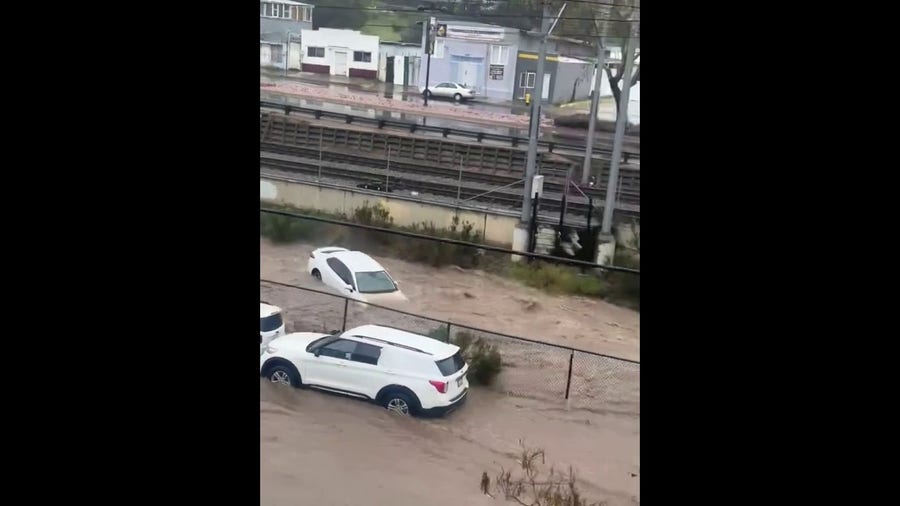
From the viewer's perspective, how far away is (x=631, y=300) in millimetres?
2885

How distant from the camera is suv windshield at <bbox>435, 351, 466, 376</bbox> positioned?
2727 millimetres

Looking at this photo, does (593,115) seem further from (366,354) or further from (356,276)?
(366,354)

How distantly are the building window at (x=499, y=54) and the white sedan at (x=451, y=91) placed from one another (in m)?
0.16

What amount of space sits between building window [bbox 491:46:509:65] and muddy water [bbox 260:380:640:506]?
1.34 metres

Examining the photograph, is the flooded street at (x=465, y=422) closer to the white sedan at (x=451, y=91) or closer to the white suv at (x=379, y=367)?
the white suv at (x=379, y=367)

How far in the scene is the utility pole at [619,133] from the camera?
9.22 feet

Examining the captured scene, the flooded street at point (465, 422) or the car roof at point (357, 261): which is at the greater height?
the car roof at point (357, 261)

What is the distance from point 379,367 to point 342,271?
1.60 feet

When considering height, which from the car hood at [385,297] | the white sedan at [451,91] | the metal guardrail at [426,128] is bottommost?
the car hood at [385,297]

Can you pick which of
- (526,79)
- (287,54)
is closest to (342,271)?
(287,54)

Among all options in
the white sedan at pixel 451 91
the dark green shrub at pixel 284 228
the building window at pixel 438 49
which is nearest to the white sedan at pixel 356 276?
the dark green shrub at pixel 284 228
